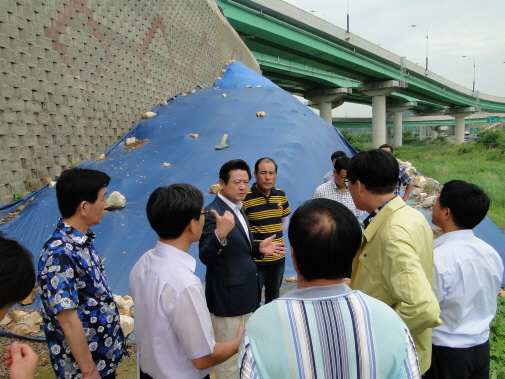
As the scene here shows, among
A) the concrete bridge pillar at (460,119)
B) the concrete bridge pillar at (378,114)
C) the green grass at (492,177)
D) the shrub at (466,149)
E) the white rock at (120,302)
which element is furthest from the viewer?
the concrete bridge pillar at (460,119)

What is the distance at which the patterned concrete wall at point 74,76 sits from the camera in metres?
4.80

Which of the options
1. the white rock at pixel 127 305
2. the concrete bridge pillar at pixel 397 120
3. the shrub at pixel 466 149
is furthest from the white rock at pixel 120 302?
the concrete bridge pillar at pixel 397 120

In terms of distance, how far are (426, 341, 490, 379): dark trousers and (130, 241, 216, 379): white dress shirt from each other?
3.66 ft

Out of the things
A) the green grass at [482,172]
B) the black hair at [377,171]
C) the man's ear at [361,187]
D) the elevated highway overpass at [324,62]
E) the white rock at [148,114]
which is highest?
the elevated highway overpass at [324,62]

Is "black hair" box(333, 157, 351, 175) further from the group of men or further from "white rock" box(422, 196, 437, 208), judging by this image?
"white rock" box(422, 196, 437, 208)

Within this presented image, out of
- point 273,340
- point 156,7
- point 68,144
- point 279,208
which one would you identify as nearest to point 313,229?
point 273,340

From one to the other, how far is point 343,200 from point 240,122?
380 centimetres

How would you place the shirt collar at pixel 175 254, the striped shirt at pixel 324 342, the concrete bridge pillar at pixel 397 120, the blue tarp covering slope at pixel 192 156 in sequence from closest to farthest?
1. the striped shirt at pixel 324 342
2. the shirt collar at pixel 175 254
3. the blue tarp covering slope at pixel 192 156
4. the concrete bridge pillar at pixel 397 120

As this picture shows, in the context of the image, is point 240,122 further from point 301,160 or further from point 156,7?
point 156,7

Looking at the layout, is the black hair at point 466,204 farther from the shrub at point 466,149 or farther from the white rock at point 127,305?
the shrub at point 466,149

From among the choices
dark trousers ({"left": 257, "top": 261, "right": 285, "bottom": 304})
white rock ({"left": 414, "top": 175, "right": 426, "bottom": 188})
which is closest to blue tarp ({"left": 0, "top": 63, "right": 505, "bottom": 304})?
dark trousers ({"left": 257, "top": 261, "right": 285, "bottom": 304})

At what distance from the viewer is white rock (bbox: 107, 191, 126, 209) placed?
182 inches

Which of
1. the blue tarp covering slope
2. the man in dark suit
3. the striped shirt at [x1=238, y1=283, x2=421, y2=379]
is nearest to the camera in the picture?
the striped shirt at [x1=238, y1=283, x2=421, y2=379]

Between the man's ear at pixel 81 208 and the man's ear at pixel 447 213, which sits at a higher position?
the man's ear at pixel 81 208
